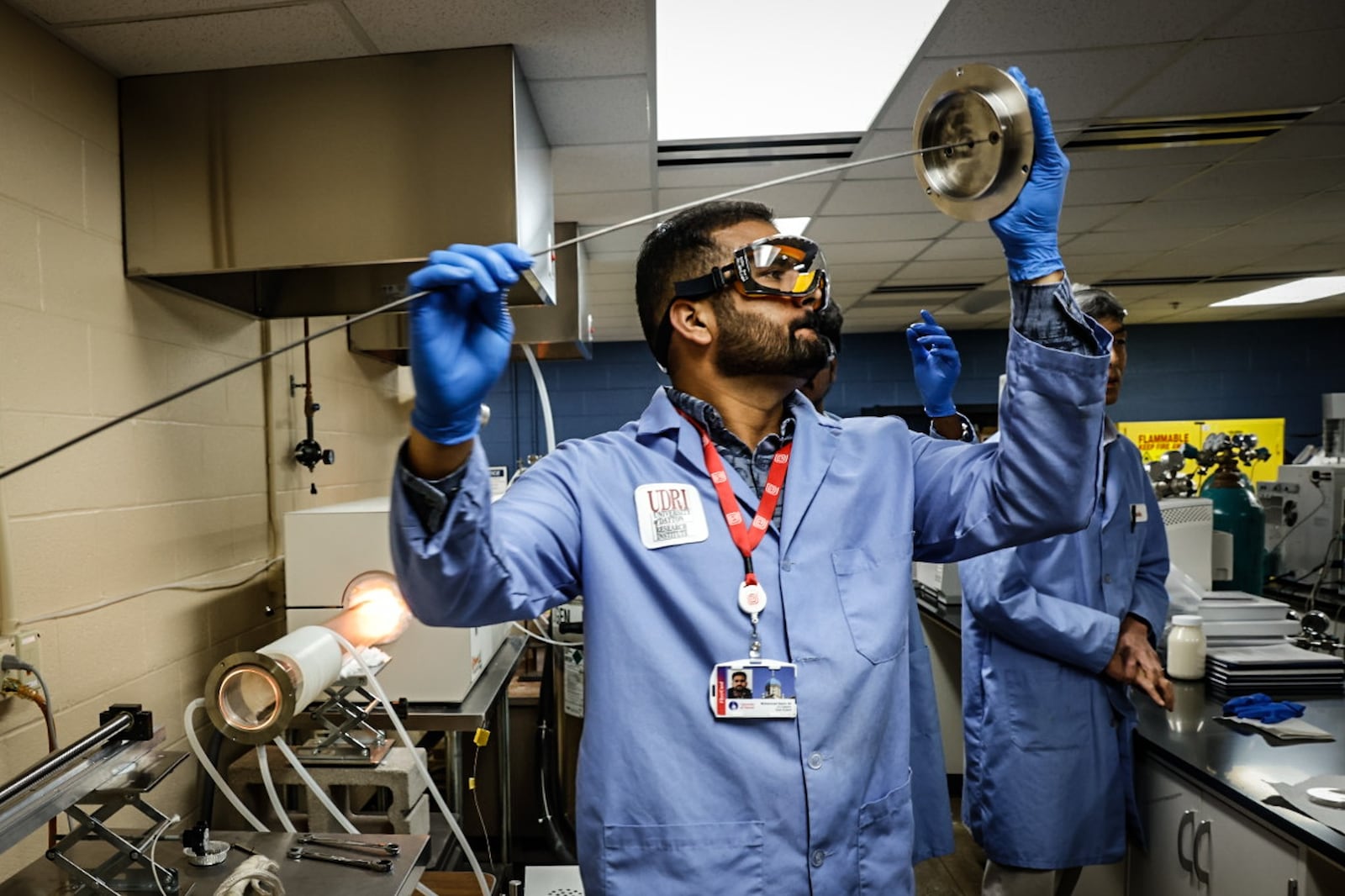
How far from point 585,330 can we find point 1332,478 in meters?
3.76

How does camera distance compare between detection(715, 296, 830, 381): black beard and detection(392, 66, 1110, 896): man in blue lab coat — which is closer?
detection(392, 66, 1110, 896): man in blue lab coat

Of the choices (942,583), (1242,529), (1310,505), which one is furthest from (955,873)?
(1310,505)

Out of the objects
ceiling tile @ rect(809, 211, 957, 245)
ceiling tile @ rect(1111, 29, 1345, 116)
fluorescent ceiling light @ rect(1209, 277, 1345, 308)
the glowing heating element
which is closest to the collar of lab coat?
the glowing heating element

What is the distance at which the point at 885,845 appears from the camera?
44.3 inches

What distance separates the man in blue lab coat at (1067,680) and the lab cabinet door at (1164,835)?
0.04m

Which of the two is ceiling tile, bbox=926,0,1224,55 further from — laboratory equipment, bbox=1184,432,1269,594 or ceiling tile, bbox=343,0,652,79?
laboratory equipment, bbox=1184,432,1269,594

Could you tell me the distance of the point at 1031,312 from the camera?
105cm

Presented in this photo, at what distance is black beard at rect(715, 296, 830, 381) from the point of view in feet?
4.11

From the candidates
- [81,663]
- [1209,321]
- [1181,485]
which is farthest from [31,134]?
[1209,321]

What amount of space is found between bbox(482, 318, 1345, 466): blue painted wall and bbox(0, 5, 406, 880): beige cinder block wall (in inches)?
214

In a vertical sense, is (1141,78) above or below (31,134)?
above

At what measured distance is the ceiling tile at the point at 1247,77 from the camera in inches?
95.8

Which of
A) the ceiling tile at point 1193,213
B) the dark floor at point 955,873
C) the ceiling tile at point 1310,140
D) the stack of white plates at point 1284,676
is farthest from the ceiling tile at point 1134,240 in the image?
the dark floor at point 955,873

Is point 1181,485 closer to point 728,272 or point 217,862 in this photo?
point 728,272
